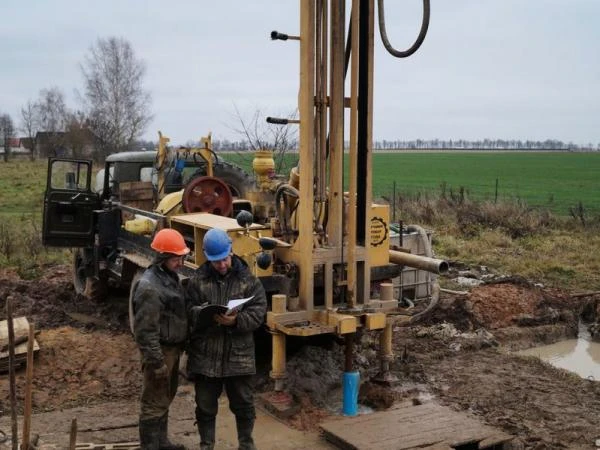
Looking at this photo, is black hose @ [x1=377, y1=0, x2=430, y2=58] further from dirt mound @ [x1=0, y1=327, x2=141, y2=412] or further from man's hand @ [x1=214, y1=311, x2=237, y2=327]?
dirt mound @ [x1=0, y1=327, x2=141, y2=412]

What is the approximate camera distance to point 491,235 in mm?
16984

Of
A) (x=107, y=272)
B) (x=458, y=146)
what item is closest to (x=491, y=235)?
(x=107, y=272)

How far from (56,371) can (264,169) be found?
3.06 m

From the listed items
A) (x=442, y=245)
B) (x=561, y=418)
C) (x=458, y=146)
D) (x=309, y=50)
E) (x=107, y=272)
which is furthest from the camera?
Answer: (x=458, y=146)

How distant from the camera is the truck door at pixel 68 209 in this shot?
9219mm

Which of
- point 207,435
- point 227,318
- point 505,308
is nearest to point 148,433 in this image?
point 207,435

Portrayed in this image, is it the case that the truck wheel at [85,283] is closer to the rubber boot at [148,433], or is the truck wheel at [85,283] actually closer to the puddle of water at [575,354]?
the rubber boot at [148,433]

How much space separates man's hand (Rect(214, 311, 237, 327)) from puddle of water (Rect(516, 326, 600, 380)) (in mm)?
5322

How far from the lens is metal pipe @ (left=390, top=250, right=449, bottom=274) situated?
5957 millimetres

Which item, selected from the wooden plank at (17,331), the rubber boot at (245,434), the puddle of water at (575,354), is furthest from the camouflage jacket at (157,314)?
the puddle of water at (575,354)

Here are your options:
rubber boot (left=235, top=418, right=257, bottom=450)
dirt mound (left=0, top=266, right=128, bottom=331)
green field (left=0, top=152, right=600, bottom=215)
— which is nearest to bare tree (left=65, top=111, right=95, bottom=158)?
green field (left=0, top=152, right=600, bottom=215)

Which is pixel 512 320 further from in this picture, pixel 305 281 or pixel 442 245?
pixel 442 245

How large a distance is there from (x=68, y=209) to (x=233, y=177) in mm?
2307

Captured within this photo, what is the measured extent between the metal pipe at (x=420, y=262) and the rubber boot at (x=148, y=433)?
104 inches
